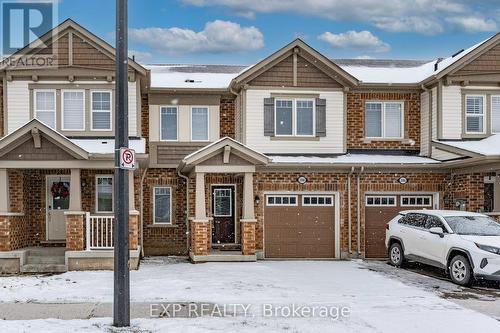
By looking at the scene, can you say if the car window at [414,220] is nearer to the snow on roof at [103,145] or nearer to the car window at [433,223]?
the car window at [433,223]

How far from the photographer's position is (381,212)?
20125 millimetres

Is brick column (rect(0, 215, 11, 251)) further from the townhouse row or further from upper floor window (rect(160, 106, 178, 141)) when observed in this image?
upper floor window (rect(160, 106, 178, 141))

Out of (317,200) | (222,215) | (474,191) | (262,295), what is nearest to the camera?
(262,295)

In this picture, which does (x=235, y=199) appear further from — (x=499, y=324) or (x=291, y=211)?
(x=499, y=324)

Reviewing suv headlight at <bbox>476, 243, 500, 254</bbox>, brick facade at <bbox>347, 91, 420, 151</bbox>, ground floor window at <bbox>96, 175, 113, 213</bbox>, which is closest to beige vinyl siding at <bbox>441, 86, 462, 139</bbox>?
brick facade at <bbox>347, 91, 420, 151</bbox>

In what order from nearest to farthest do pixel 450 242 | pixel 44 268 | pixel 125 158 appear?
pixel 125 158 → pixel 450 242 → pixel 44 268

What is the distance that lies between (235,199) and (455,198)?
7.04 metres

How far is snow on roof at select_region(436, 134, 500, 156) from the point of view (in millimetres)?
17797

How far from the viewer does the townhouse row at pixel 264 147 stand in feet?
60.7

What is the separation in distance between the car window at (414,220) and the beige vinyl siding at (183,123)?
6.92m

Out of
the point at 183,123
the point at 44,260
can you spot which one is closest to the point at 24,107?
the point at 183,123

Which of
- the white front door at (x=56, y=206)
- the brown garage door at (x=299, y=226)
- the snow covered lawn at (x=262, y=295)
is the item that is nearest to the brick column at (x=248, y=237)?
the snow covered lawn at (x=262, y=295)

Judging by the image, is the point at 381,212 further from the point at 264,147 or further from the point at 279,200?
the point at 264,147

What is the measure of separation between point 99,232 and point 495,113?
13.1 metres
